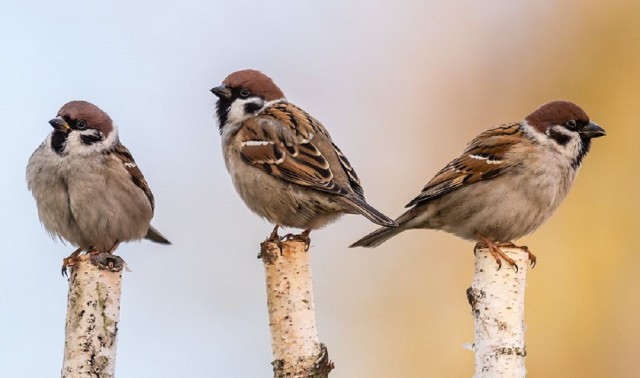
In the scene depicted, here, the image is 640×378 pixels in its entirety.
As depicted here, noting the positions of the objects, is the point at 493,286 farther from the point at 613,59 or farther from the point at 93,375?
the point at 613,59

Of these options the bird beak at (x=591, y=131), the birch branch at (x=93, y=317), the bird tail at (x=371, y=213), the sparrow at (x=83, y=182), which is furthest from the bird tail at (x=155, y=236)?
the bird beak at (x=591, y=131)

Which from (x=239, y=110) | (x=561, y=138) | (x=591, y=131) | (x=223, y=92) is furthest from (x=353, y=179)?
(x=591, y=131)

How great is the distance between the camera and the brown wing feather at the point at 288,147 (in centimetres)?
566

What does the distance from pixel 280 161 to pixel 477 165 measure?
1021 mm

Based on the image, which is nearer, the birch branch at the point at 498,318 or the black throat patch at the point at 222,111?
the birch branch at the point at 498,318

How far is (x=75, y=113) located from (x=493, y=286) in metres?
2.44

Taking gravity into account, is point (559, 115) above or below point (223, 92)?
below

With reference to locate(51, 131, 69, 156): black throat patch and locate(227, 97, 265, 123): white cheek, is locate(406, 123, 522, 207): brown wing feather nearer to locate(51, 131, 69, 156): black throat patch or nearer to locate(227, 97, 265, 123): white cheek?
locate(227, 97, 265, 123): white cheek

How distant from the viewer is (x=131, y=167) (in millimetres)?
6043

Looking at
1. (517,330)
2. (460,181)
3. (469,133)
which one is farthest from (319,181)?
(469,133)

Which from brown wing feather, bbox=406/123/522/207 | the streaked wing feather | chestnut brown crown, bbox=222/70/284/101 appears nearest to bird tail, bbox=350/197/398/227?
the streaked wing feather

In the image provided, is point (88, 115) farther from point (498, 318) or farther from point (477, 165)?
point (498, 318)

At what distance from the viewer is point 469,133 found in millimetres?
7953

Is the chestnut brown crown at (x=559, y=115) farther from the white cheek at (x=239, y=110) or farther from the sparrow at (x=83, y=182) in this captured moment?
the sparrow at (x=83, y=182)
